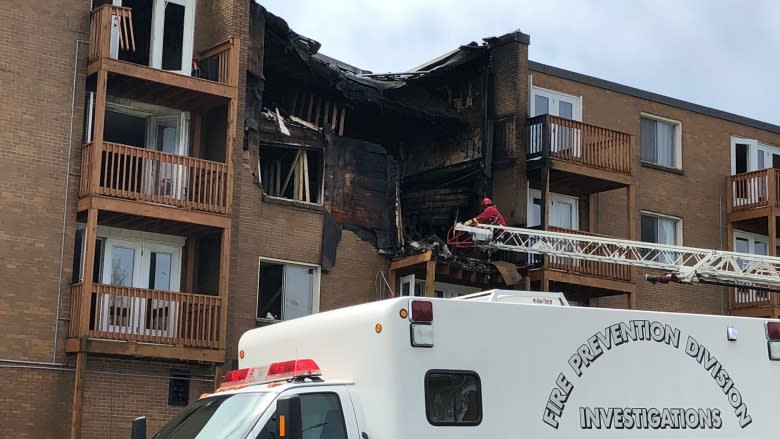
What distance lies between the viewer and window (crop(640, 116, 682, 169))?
99.4 feet

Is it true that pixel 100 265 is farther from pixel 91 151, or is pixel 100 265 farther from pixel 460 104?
pixel 460 104

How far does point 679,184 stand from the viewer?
3061 centimetres

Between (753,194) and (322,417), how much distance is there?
24243 millimetres

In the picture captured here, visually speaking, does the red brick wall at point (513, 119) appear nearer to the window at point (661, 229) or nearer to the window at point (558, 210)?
the window at point (558, 210)

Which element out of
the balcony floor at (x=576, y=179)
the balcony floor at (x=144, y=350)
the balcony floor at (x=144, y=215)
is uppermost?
the balcony floor at (x=576, y=179)

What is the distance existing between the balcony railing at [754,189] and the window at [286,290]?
504 inches

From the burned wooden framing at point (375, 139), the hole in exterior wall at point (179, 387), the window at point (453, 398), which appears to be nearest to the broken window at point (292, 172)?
the burned wooden framing at point (375, 139)

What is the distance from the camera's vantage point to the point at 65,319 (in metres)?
20.5

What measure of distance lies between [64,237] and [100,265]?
0.98 m

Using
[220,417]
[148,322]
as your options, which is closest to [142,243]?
[148,322]

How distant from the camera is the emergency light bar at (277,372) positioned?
9.34 m

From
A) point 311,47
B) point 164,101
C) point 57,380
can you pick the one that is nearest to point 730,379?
point 57,380

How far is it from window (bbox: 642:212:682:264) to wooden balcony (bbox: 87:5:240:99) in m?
12.2

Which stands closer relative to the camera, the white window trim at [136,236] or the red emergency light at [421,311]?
the red emergency light at [421,311]
